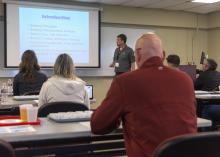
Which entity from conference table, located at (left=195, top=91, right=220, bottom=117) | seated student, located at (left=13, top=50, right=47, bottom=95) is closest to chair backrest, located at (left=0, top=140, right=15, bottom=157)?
seated student, located at (left=13, top=50, right=47, bottom=95)

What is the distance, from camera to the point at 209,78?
18.6 feet

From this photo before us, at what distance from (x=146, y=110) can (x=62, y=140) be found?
663mm

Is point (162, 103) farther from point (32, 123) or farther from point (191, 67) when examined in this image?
point (191, 67)

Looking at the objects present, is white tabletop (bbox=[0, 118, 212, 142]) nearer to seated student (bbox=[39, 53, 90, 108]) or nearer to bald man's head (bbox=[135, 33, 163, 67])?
bald man's head (bbox=[135, 33, 163, 67])

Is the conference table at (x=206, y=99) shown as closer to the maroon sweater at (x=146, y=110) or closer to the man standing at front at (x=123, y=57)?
the man standing at front at (x=123, y=57)

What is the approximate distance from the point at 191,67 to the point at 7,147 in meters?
5.96

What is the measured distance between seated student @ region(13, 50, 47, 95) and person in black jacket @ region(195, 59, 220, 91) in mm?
2660

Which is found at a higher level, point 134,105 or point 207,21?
point 207,21

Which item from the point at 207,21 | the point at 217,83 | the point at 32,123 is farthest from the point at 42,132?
the point at 207,21

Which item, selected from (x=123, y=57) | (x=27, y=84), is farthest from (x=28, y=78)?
(x=123, y=57)

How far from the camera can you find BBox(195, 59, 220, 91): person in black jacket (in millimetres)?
5645

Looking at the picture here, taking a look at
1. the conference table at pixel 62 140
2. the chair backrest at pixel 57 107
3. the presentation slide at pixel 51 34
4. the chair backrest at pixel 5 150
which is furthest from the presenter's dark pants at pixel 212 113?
the chair backrest at pixel 5 150

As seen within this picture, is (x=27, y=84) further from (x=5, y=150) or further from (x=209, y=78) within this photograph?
(x=5, y=150)

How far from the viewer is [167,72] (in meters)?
1.73
